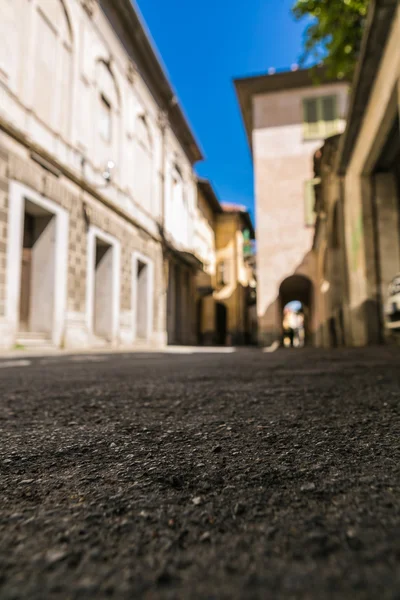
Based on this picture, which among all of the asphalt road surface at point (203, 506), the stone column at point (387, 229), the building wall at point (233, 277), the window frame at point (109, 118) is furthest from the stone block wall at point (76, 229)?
the building wall at point (233, 277)

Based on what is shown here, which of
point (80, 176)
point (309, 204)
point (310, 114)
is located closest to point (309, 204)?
point (309, 204)

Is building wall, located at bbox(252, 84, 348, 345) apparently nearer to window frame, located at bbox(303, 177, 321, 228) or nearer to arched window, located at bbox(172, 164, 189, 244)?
window frame, located at bbox(303, 177, 321, 228)

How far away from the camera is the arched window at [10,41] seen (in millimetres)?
7547

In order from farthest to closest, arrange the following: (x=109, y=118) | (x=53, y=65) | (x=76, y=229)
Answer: (x=109, y=118)
(x=76, y=229)
(x=53, y=65)

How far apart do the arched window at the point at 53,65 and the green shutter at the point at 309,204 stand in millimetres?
9754

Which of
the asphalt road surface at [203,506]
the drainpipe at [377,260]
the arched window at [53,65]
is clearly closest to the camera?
the asphalt road surface at [203,506]

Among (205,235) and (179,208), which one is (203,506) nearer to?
(179,208)

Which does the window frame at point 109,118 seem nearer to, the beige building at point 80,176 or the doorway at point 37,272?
the beige building at point 80,176

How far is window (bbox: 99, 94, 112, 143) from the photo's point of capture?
1143 cm

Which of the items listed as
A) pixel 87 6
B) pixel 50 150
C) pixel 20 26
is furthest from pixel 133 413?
pixel 87 6

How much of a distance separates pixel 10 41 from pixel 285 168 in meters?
11.3

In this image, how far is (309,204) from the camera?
52.4ft

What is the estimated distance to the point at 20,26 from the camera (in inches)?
316

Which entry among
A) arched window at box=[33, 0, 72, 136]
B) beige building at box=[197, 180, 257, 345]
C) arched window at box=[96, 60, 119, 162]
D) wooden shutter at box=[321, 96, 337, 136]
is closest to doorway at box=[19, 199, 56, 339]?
arched window at box=[33, 0, 72, 136]
